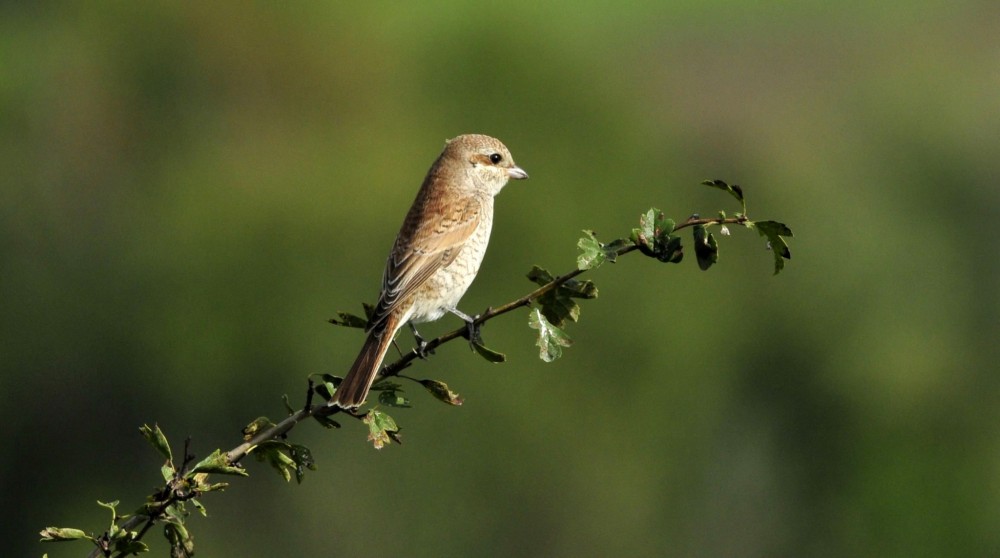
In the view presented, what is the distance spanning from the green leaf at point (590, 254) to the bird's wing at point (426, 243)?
177 centimetres

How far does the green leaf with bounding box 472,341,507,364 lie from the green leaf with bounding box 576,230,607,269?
258mm

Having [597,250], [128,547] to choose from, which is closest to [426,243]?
[597,250]

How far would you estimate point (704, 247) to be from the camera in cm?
268

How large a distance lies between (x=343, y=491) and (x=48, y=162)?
24722 mm

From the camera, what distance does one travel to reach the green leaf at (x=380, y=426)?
2643mm

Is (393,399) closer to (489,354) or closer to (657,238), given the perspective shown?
(489,354)

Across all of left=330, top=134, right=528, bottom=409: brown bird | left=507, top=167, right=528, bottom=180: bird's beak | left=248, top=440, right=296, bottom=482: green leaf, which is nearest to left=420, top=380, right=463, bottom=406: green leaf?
left=248, top=440, right=296, bottom=482: green leaf

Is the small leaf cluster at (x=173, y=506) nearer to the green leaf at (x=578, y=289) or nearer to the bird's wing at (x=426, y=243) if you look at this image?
the green leaf at (x=578, y=289)

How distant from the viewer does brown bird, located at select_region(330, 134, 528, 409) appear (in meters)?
4.45

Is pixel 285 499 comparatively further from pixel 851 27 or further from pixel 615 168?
pixel 851 27

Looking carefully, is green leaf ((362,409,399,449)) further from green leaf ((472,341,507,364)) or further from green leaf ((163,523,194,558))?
green leaf ((163,523,194,558))

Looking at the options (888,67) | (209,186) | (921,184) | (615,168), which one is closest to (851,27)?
(888,67)

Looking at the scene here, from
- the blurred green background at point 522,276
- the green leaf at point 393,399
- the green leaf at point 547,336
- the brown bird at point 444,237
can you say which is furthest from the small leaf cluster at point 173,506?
the blurred green background at point 522,276

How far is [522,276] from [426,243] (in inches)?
1054
